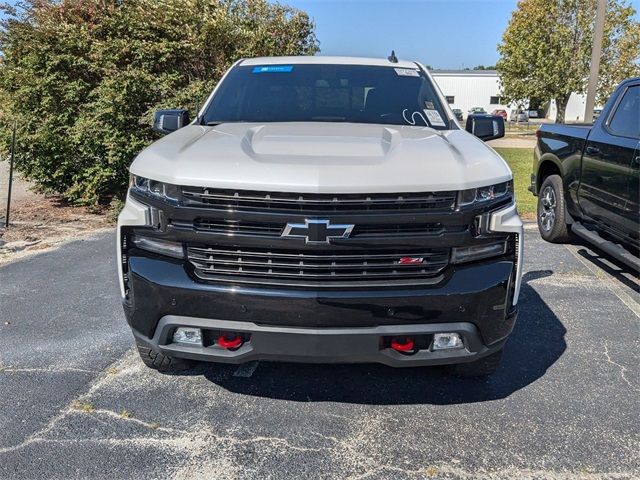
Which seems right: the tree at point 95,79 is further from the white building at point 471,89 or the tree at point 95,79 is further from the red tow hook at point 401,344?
the white building at point 471,89

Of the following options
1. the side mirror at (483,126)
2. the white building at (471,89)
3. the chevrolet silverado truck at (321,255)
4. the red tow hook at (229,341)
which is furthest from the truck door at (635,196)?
the white building at (471,89)

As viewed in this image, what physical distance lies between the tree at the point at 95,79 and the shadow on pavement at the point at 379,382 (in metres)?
5.59

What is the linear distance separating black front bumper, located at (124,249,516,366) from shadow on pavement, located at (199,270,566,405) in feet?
2.10

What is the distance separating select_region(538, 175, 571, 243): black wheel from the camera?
6613 millimetres

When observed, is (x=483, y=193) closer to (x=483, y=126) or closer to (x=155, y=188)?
(x=155, y=188)

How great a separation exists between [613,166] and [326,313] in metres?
3.89

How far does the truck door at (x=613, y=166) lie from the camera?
16.3 ft

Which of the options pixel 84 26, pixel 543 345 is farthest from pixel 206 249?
pixel 84 26

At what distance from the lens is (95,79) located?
337 inches

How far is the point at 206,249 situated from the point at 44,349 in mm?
1941

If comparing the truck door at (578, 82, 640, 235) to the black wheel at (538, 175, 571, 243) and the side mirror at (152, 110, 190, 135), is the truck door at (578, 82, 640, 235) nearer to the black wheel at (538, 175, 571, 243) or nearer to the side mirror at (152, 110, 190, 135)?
the black wheel at (538, 175, 571, 243)

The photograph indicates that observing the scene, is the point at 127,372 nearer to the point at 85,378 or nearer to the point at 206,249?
the point at 85,378

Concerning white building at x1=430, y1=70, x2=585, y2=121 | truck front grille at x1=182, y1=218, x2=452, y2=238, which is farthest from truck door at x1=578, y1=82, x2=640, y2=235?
white building at x1=430, y1=70, x2=585, y2=121

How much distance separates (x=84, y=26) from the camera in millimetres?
8344
